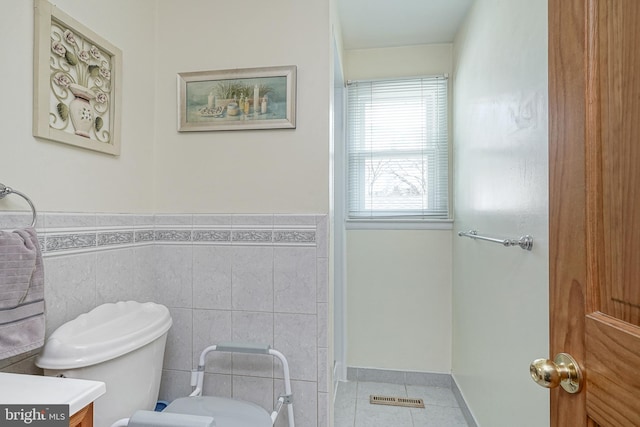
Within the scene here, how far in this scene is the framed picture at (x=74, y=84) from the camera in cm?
107

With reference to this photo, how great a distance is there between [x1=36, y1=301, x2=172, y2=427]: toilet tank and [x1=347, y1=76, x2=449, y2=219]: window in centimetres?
162

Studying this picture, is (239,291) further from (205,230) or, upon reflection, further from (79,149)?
(79,149)

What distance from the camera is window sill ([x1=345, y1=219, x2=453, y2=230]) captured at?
7.79 feet

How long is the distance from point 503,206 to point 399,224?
1.02 m

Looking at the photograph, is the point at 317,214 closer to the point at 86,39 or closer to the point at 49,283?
the point at 49,283

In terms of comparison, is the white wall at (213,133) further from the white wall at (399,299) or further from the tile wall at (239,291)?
the white wall at (399,299)

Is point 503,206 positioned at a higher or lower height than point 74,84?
lower

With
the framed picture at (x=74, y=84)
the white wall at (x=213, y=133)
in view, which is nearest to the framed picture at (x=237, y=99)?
the white wall at (x=213, y=133)

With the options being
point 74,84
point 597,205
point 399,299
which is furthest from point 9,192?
point 399,299

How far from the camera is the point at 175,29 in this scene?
1652 millimetres

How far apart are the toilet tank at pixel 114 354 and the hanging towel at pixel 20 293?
2.9 inches

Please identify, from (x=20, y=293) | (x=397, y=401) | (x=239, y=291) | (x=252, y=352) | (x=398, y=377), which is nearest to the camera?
(x=20, y=293)

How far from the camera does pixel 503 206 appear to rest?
144 centimetres

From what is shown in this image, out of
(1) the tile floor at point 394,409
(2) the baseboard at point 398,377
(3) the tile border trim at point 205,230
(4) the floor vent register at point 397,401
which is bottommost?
(1) the tile floor at point 394,409
